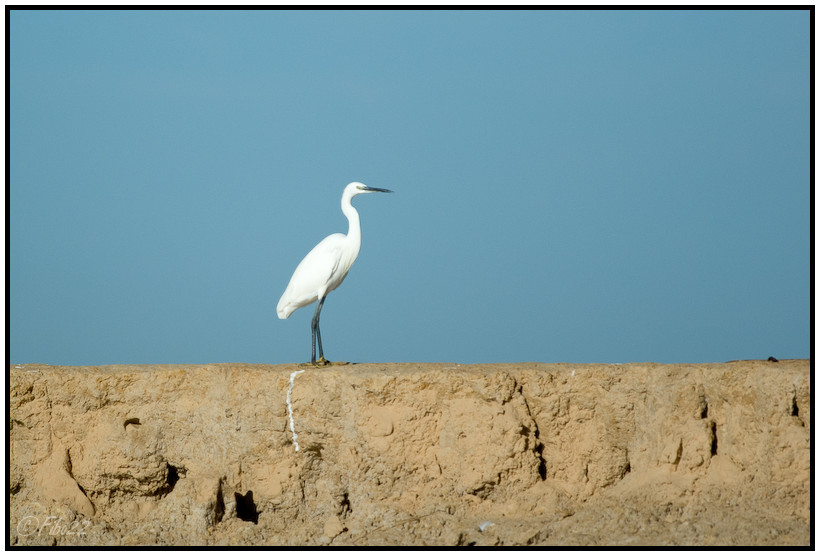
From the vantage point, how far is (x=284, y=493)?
12.9m

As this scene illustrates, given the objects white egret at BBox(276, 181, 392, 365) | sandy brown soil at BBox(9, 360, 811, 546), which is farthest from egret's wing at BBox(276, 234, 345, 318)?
sandy brown soil at BBox(9, 360, 811, 546)

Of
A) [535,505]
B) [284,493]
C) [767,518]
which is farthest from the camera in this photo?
[284,493]

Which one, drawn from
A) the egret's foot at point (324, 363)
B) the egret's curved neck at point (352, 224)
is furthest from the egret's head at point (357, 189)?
the egret's foot at point (324, 363)

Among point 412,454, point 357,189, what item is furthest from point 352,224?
point 412,454

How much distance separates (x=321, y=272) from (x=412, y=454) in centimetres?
289

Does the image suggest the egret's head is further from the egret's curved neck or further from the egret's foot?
the egret's foot

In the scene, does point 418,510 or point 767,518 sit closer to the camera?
point 767,518

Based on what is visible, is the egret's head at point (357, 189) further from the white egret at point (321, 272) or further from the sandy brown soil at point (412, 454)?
the sandy brown soil at point (412, 454)

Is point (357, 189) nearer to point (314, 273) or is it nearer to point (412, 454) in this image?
point (314, 273)

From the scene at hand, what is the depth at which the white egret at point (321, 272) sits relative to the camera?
46.0 feet

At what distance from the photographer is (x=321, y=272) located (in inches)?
552

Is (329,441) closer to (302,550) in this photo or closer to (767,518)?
(302,550)

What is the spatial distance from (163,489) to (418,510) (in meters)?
3.19

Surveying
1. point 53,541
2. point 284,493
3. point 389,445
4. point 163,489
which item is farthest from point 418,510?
point 53,541
